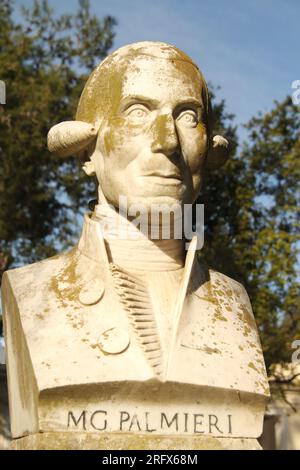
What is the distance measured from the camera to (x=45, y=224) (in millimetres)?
15062

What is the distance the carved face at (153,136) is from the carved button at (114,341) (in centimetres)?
74

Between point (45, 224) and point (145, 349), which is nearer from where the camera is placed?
point (145, 349)

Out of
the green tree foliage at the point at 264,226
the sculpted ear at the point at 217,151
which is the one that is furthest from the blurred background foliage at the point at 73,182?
the sculpted ear at the point at 217,151

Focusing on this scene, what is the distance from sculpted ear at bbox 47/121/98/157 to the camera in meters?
5.29

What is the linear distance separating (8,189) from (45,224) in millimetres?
1164

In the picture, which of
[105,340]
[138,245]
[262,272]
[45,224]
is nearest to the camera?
[105,340]

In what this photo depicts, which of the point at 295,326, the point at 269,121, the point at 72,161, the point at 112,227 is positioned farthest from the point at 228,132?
the point at 112,227

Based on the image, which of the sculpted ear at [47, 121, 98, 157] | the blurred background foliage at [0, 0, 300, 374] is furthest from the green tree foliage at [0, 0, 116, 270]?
the sculpted ear at [47, 121, 98, 157]

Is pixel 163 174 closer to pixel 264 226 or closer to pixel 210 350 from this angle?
pixel 210 350

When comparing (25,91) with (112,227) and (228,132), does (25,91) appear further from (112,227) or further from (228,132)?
(112,227)

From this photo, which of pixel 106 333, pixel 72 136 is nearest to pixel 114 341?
pixel 106 333

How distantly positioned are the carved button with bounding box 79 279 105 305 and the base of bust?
0.73 meters

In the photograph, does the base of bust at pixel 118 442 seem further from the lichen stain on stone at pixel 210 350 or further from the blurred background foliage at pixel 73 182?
the blurred background foliage at pixel 73 182

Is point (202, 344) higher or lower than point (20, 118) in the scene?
lower
